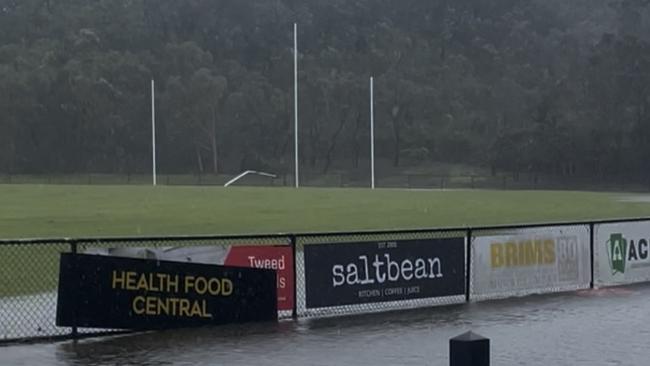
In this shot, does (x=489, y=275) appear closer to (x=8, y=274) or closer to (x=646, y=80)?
(x=8, y=274)

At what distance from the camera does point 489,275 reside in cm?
1845

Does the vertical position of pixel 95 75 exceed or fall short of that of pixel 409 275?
it exceeds it

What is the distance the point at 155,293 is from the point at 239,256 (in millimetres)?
1306

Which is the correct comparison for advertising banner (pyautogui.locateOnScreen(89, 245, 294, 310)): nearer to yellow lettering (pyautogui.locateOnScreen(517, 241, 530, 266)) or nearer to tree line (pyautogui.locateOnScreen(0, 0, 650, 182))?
yellow lettering (pyautogui.locateOnScreen(517, 241, 530, 266))

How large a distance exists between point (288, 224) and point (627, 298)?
20226mm

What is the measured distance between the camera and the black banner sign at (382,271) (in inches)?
651

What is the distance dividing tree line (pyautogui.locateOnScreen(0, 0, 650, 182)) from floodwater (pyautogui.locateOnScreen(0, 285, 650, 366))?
85.9 meters

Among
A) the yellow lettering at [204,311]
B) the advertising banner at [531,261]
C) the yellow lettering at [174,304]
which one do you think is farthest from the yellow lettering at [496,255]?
the yellow lettering at [174,304]

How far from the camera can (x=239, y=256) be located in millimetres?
15664

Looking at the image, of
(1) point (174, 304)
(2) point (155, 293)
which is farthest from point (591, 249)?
(2) point (155, 293)

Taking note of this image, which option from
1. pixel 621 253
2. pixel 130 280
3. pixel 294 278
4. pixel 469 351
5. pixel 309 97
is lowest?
pixel 621 253

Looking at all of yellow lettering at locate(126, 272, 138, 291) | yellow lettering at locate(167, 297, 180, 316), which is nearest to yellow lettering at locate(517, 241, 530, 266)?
yellow lettering at locate(167, 297, 180, 316)

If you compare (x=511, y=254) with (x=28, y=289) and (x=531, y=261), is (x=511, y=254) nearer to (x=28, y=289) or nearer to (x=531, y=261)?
(x=531, y=261)

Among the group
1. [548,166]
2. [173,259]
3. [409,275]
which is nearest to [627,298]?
[409,275]
